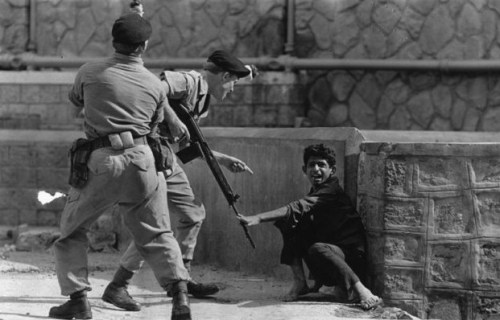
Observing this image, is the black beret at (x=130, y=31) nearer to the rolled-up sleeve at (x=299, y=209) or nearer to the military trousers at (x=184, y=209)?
the military trousers at (x=184, y=209)

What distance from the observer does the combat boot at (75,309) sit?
21.2ft

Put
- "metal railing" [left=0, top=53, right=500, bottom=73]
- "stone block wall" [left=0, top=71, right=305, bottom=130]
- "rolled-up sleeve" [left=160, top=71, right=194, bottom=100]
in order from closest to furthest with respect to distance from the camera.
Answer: "rolled-up sleeve" [left=160, top=71, right=194, bottom=100]
"metal railing" [left=0, top=53, right=500, bottom=73]
"stone block wall" [left=0, top=71, right=305, bottom=130]

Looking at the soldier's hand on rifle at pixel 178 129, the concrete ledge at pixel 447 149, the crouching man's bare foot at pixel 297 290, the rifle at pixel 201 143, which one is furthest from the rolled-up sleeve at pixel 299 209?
the soldier's hand on rifle at pixel 178 129

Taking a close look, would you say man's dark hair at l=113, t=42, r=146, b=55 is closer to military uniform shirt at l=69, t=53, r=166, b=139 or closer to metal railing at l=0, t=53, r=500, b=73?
military uniform shirt at l=69, t=53, r=166, b=139

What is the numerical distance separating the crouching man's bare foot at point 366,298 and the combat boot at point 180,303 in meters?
1.10

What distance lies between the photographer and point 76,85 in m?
6.48

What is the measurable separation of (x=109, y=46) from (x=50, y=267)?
337 centimetres

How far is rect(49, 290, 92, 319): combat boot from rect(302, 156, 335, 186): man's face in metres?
1.69

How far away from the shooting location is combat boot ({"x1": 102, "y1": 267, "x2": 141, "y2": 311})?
6.98 m

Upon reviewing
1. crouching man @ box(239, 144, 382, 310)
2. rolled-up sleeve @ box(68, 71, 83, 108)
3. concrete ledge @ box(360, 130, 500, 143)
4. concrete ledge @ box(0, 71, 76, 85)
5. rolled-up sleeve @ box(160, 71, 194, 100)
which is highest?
concrete ledge @ box(0, 71, 76, 85)

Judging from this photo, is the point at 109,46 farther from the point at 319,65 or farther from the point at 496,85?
the point at 496,85

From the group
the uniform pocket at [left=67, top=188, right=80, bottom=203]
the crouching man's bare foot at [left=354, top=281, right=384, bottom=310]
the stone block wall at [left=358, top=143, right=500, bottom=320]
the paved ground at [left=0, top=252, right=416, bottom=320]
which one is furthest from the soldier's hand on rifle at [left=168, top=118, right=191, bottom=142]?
the crouching man's bare foot at [left=354, top=281, right=384, bottom=310]

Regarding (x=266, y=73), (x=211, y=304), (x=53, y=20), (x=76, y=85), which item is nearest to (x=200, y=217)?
(x=211, y=304)

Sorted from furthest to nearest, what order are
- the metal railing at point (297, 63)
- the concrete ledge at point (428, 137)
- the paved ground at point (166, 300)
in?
the metal railing at point (297, 63), the concrete ledge at point (428, 137), the paved ground at point (166, 300)
